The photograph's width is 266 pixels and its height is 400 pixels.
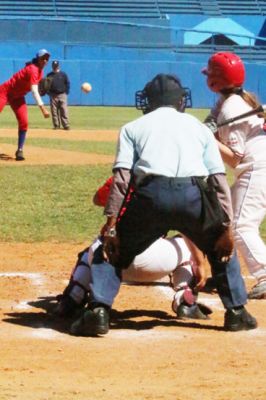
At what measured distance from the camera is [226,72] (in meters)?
7.59

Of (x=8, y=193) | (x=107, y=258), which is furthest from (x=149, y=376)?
(x=8, y=193)

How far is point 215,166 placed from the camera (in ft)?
21.2

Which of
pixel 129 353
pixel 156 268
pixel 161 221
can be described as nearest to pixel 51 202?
pixel 156 268

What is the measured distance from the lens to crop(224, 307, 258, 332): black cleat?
6.75 meters

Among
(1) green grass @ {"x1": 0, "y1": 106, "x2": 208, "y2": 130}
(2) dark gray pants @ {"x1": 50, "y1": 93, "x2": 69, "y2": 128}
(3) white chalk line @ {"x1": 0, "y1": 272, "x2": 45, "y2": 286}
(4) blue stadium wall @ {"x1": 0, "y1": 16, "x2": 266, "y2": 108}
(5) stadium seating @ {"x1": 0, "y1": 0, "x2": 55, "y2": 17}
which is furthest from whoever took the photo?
(5) stadium seating @ {"x1": 0, "y1": 0, "x2": 55, "y2": 17}

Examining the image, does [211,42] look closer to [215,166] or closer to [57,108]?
[57,108]

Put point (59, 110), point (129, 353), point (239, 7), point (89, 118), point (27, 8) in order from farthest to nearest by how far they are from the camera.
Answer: point (239, 7) < point (27, 8) < point (89, 118) < point (59, 110) < point (129, 353)

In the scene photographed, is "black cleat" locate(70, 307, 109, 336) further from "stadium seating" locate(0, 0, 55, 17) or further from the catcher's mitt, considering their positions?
"stadium seating" locate(0, 0, 55, 17)

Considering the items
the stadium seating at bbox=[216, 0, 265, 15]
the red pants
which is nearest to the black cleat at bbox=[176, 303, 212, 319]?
the red pants

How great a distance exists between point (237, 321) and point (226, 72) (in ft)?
6.06

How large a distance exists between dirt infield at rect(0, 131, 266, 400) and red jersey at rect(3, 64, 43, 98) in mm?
10980

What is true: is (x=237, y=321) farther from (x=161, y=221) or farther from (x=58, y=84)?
(x=58, y=84)

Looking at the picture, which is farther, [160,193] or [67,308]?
[67,308]

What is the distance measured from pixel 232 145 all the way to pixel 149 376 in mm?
2498
